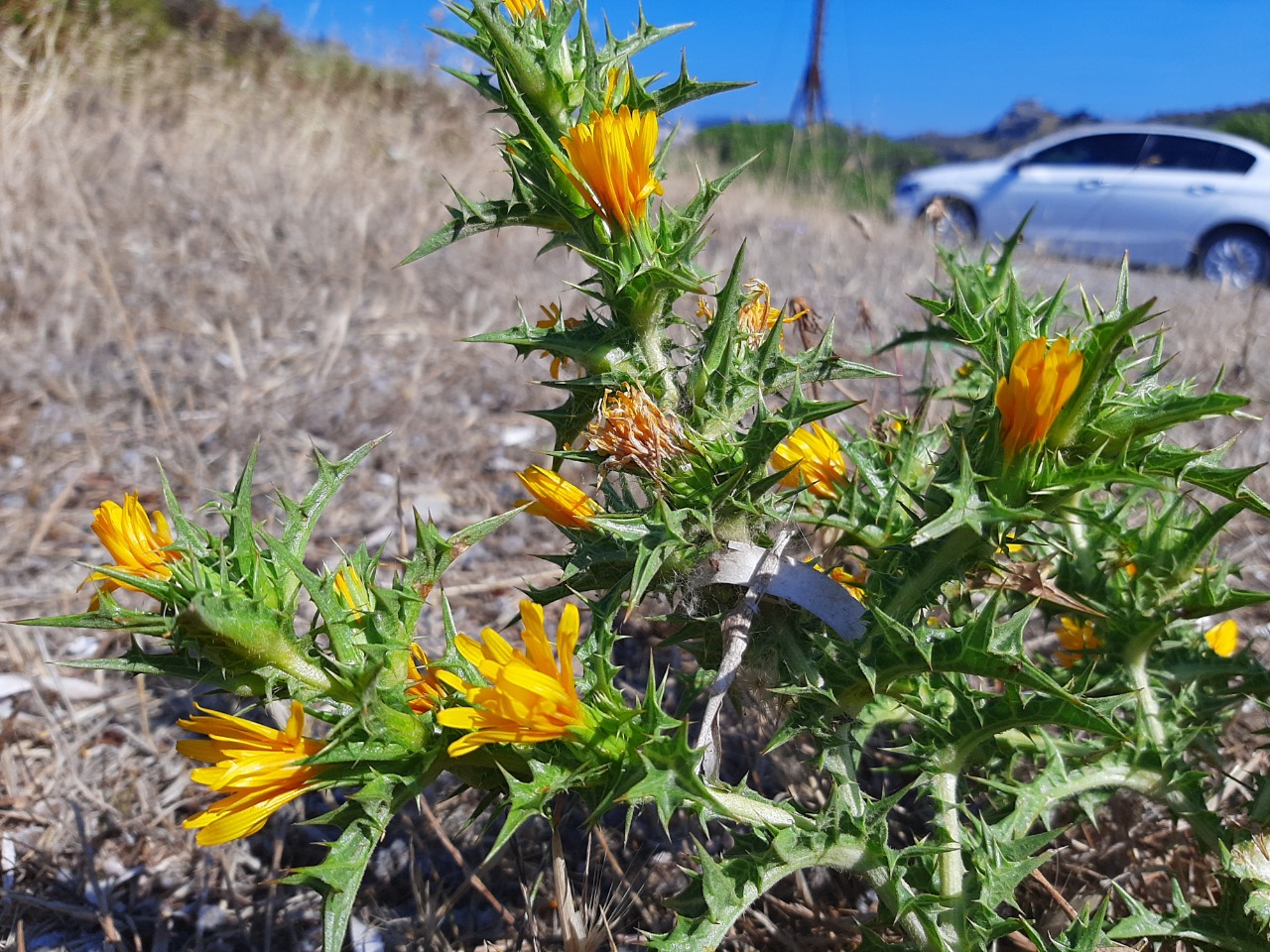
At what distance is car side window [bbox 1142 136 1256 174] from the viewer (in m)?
9.74

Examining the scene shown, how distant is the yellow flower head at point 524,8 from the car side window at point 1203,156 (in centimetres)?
1073

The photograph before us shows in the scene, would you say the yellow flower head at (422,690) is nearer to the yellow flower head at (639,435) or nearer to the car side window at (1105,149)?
the yellow flower head at (639,435)

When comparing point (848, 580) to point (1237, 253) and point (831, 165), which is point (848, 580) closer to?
point (831, 165)

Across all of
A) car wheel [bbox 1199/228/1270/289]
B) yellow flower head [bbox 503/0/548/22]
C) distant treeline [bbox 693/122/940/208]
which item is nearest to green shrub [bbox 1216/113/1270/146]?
car wheel [bbox 1199/228/1270/289]

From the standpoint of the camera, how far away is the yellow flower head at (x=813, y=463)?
1286mm

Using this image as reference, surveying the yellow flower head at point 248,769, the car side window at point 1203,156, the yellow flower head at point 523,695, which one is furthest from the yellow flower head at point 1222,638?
the car side window at point 1203,156

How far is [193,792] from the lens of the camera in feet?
5.87

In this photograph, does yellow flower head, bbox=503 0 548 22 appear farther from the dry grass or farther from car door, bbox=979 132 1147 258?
car door, bbox=979 132 1147 258

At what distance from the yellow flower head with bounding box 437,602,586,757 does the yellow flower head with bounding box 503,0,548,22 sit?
2.70 ft

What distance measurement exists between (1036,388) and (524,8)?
0.87 m

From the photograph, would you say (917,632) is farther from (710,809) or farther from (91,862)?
(91,862)

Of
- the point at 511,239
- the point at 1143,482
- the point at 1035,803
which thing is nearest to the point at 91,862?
the point at 1035,803

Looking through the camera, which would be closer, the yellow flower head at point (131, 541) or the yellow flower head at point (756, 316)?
the yellow flower head at point (131, 541)

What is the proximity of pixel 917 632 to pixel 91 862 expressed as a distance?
1.54m
